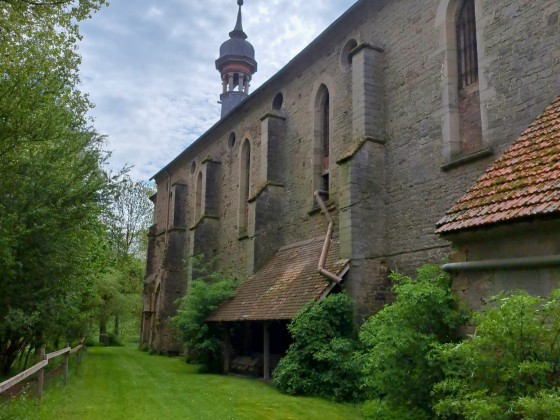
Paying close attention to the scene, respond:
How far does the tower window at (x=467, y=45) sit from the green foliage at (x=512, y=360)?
7.60 meters

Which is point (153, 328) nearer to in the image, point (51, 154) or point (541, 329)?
point (51, 154)

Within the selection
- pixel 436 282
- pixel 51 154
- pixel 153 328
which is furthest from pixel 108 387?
pixel 153 328

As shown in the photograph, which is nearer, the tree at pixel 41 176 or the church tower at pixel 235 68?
the tree at pixel 41 176

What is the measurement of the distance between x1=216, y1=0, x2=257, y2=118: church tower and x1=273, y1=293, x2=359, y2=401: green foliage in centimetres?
2372

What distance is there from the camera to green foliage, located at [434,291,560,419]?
546 centimetres

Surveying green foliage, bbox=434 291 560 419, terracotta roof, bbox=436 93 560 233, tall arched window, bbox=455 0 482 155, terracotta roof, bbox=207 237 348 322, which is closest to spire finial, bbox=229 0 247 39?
terracotta roof, bbox=207 237 348 322

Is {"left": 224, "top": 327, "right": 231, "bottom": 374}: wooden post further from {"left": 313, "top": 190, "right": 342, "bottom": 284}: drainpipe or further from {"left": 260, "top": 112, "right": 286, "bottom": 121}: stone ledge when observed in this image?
{"left": 260, "top": 112, "right": 286, "bottom": 121}: stone ledge

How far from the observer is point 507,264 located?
6.57m

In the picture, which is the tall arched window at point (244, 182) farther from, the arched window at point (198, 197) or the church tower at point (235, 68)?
the church tower at point (235, 68)

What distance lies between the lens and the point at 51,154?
11961mm

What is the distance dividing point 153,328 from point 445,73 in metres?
22.8

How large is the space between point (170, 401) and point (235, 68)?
87.5 feet

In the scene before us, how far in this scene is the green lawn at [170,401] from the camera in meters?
10.3

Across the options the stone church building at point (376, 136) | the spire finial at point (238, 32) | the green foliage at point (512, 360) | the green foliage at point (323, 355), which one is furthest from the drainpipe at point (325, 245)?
the spire finial at point (238, 32)
